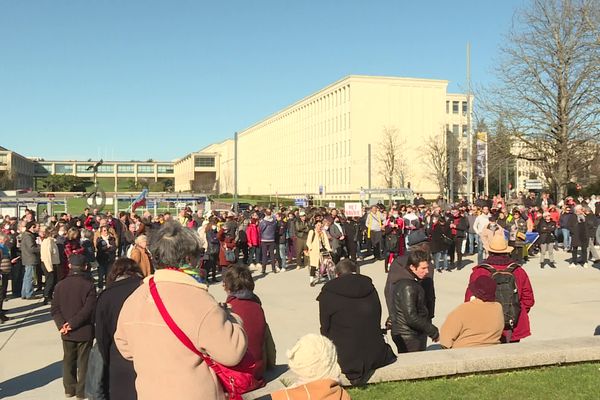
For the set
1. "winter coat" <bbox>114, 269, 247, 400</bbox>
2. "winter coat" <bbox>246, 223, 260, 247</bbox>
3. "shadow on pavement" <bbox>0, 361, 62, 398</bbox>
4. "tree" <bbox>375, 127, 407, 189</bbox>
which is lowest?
"shadow on pavement" <bbox>0, 361, 62, 398</bbox>

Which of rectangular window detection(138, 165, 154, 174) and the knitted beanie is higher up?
rectangular window detection(138, 165, 154, 174)

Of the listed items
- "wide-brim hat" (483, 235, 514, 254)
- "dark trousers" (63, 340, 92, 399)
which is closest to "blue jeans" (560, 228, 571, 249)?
"wide-brim hat" (483, 235, 514, 254)

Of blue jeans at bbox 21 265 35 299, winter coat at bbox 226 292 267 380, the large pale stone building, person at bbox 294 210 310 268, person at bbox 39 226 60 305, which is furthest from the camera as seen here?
the large pale stone building

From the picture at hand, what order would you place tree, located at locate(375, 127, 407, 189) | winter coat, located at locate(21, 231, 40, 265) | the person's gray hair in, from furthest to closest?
tree, located at locate(375, 127, 407, 189) → winter coat, located at locate(21, 231, 40, 265) → the person's gray hair

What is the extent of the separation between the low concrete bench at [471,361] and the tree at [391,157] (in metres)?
63.2

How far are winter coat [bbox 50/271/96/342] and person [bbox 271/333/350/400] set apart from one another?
3566mm

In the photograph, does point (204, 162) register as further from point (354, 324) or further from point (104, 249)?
point (354, 324)

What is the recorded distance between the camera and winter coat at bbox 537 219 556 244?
17.5m

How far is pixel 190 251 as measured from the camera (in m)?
3.03

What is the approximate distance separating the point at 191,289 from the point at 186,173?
492 feet

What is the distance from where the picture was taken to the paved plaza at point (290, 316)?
7.66m

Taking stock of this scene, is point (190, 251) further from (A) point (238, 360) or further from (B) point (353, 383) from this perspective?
(B) point (353, 383)

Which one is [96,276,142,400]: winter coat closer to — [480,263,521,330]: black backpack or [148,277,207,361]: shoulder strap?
[148,277,207,361]: shoulder strap

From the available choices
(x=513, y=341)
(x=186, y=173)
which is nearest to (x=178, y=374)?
(x=513, y=341)
